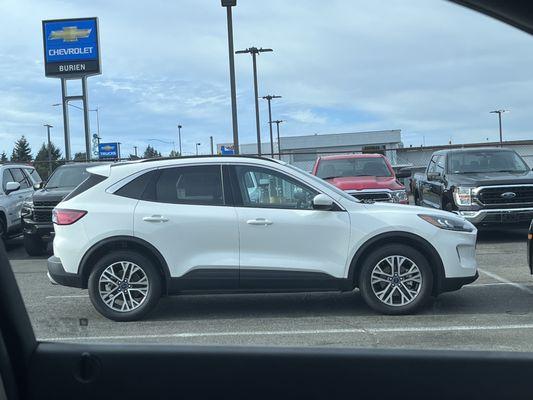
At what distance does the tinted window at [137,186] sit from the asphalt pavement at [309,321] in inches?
54.4

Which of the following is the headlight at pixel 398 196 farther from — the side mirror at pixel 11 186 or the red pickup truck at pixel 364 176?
the side mirror at pixel 11 186

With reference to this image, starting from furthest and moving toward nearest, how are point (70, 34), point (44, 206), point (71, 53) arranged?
point (71, 53)
point (70, 34)
point (44, 206)

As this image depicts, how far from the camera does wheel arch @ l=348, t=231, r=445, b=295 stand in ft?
20.8

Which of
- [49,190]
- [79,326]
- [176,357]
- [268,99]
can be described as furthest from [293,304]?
[268,99]

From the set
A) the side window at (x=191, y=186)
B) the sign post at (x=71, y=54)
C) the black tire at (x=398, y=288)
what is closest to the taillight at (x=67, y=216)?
the side window at (x=191, y=186)

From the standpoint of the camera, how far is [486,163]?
12.7 m

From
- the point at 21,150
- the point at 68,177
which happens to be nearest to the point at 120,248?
the point at 68,177

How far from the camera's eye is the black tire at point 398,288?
6332mm

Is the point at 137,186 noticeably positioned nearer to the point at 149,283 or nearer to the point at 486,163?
the point at 149,283

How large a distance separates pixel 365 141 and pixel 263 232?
54549mm

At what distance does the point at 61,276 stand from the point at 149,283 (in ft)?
3.27

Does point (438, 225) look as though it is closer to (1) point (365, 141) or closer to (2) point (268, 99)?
(2) point (268, 99)

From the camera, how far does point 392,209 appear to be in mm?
6527

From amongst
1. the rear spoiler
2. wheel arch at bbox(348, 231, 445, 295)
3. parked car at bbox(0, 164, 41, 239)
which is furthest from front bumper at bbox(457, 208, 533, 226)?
parked car at bbox(0, 164, 41, 239)
